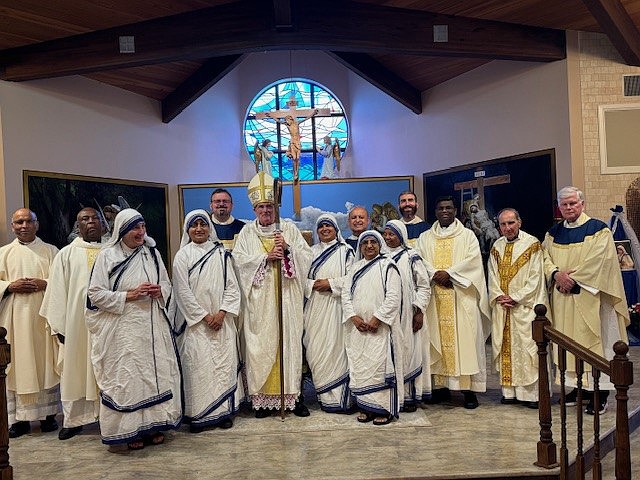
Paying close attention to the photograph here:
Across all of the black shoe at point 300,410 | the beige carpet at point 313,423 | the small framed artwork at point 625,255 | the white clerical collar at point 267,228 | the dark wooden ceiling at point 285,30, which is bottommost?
the beige carpet at point 313,423

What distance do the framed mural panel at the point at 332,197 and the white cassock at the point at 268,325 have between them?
3.94 metres

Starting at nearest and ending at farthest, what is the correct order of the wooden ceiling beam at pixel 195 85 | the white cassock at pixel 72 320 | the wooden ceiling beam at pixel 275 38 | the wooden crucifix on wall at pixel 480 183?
the white cassock at pixel 72 320, the wooden ceiling beam at pixel 275 38, the wooden crucifix on wall at pixel 480 183, the wooden ceiling beam at pixel 195 85

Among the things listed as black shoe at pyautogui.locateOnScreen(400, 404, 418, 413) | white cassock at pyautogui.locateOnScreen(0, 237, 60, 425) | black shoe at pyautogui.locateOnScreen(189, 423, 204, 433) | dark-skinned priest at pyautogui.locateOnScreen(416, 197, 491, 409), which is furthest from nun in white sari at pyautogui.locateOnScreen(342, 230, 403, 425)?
white cassock at pyautogui.locateOnScreen(0, 237, 60, 425)

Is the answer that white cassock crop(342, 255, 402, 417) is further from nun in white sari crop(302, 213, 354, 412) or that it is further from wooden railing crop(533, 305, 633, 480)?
wooden railing crop(533, 305, 633, 480)

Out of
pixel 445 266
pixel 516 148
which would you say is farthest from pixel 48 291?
pixel 516 148

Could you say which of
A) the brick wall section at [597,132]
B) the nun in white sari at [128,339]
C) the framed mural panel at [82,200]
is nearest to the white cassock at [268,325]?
the nun in white sari at [128,339]

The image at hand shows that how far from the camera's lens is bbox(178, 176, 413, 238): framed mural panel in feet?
31.2

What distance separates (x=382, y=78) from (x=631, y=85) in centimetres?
345

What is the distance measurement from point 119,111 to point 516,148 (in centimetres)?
505

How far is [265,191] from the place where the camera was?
559cm

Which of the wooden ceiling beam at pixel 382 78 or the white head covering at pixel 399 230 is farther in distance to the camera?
the wooden ceiling beam at pixel 382 78

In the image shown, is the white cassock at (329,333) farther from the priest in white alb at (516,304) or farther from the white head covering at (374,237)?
the priest in white alb at (516,304)

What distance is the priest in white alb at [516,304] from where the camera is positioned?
548 cm

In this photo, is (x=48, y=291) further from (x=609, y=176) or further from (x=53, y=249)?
(x=609, y=176)
